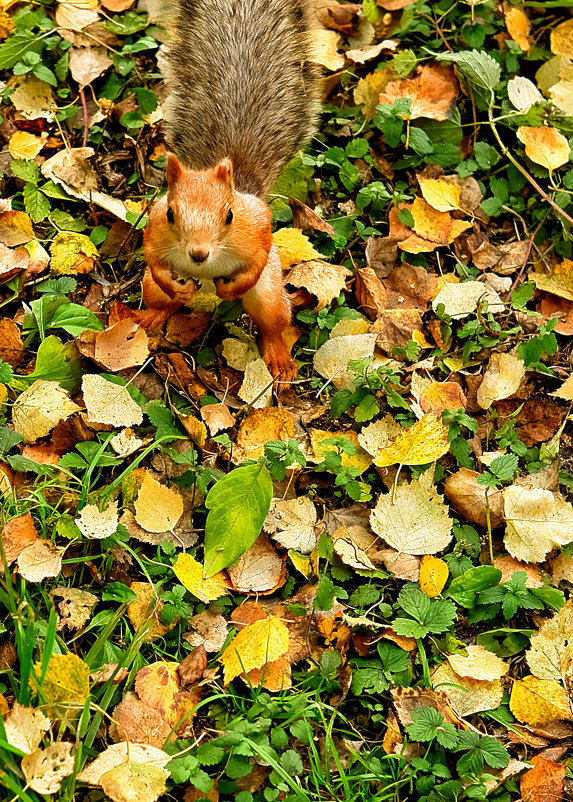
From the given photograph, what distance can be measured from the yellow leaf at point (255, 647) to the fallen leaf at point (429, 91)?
4.82ft

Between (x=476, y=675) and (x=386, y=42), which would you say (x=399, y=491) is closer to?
(x=476, y=675)

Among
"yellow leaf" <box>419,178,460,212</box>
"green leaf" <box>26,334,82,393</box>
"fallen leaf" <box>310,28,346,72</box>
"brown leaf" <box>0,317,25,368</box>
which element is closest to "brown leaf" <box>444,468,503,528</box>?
"yellow leaf" <box>419,178,460,212</box>

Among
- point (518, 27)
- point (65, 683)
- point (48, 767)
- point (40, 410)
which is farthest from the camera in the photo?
point (518, 27)

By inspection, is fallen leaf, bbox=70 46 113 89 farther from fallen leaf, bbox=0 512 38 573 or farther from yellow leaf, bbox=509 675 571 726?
yellow leaf, bbox=509 675 571 726

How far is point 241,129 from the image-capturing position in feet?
6.35

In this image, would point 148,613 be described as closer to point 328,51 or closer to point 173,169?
point 173,169

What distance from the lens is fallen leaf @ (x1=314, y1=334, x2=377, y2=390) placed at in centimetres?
200

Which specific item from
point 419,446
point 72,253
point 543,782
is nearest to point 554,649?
Answer: point 543,782

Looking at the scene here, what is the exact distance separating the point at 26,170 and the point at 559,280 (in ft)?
4.64

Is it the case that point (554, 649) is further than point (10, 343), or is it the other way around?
point (10, 343)

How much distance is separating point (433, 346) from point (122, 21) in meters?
1.33

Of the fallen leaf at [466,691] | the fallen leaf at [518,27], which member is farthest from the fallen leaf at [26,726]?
the fallen leaf at [518,27]

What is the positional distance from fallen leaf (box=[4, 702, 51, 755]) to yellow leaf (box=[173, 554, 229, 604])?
381 millimetres

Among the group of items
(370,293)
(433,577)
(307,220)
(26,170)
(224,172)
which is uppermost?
(224,172)
